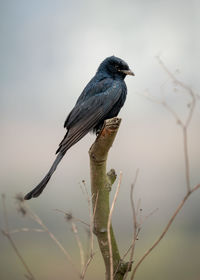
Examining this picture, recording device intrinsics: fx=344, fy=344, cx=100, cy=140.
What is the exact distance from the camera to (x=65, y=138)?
121 inches

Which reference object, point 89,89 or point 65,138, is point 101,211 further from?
point 89,89

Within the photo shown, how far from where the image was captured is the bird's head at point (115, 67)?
3.64m

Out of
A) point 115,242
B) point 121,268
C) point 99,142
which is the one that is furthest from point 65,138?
point 121,268

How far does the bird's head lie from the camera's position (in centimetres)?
364

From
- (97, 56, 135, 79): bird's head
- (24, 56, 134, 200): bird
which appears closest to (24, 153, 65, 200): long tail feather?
(24, 56, 134, 200): bird

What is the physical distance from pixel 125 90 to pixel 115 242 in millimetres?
1770

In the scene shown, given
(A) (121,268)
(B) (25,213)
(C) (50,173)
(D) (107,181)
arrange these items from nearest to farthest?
(B) (25,213)
(A) (121,268)
(D) (107,181)
(C) (50,173)

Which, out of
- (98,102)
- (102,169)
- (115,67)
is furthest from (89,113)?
(102,169)

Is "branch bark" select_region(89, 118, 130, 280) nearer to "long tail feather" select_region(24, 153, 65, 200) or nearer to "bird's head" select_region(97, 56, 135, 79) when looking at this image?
"long tail feather" select_region(24, 153, 65, 200)

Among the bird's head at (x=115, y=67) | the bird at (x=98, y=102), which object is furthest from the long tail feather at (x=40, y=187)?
the bird's head at (x=115, y=67)

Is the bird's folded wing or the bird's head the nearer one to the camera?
the bird's folded wing

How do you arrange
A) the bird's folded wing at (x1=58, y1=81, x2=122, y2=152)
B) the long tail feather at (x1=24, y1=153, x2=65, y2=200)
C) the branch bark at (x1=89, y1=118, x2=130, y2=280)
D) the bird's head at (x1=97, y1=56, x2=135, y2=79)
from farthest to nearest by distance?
1. the bird's head at (x1=97, y1=56, x2=135, y2=79)
2. the bird's folded wing at (x1=58, y1=81, x2=122, y2=152)
3. the long tail feather at (x1=24, y1=153, x2=65, y2=200)
4. the branch bark at (x1=89, y1=118, x2=130, y2=280)

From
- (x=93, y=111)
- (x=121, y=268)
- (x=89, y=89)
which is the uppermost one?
(x=89, y=89)

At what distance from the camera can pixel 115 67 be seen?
3.69m
